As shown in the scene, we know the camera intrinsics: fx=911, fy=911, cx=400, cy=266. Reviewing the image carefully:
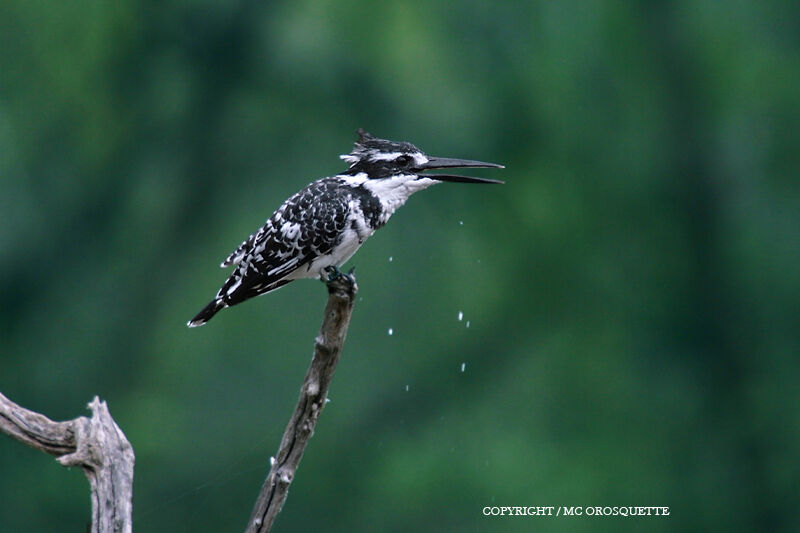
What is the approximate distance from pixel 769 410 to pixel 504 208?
1.36m

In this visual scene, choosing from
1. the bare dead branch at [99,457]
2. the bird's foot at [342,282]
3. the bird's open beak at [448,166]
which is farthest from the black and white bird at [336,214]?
the bare dead branch at [99,457]

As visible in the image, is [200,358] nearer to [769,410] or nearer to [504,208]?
[504,208]

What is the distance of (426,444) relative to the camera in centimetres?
373

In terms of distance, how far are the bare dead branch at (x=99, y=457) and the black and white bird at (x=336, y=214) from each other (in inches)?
19.3

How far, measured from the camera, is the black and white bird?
218 centimetres

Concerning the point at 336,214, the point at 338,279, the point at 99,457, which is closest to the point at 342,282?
the point at 338,279

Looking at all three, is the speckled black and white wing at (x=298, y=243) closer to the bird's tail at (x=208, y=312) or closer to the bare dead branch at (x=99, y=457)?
the bird's tail at (x=208, y=312)

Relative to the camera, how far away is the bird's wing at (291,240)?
218 cm

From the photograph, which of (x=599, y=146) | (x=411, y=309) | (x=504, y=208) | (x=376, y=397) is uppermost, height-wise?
(x=599, y=146)

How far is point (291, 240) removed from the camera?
2.22 metres

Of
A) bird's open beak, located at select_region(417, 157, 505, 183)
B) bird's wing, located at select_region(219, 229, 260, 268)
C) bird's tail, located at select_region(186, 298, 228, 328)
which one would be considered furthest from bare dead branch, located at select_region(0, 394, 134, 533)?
bird's open beak, located at select_region(417, 157, 505, 183)

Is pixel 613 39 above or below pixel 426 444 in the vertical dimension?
above

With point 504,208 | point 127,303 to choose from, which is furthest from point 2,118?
point 504,208

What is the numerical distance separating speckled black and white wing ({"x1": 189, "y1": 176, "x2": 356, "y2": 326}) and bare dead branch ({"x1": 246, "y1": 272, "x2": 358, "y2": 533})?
6.3 inches
